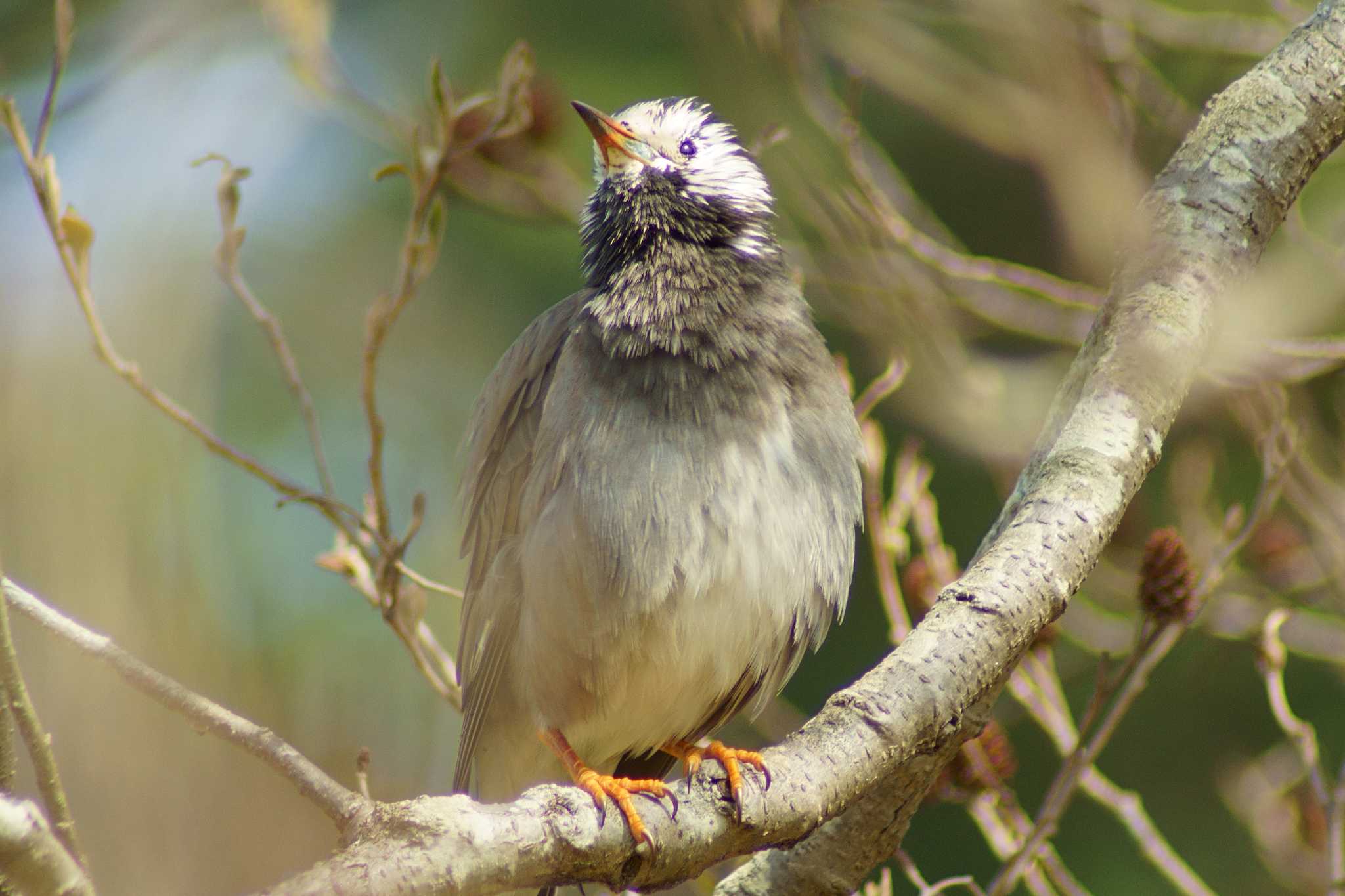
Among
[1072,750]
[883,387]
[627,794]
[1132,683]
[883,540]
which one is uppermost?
[883,387]

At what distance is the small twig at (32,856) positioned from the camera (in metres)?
1.56

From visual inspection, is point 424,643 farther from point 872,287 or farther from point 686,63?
point 686,63

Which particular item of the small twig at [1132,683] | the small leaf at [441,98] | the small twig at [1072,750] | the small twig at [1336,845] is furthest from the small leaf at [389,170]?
the small twig at [1336,845]

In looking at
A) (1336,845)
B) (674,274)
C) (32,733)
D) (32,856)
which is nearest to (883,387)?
(674,274)

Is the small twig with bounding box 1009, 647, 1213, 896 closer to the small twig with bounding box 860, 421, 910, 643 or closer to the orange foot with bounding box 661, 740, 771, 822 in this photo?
the small twig with bounding box 860, 421, 910, 643

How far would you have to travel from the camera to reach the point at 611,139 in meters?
3.72

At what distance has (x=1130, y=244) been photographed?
3113 mm

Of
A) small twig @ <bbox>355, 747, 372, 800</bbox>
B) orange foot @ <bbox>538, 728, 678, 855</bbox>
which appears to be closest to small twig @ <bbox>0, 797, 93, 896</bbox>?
small twig @ <bbox>355, 747, 372, 800</bbox>

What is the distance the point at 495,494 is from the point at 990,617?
5.37 feet

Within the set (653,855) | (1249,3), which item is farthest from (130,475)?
(1249,3)

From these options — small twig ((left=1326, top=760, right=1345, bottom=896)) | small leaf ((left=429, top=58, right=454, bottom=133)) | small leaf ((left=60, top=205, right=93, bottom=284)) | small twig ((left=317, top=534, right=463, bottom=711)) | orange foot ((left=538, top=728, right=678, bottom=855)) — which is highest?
small leaf ((left=429, top=58, right=454, bottom=133))

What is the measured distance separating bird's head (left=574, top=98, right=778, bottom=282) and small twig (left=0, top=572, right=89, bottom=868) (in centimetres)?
216

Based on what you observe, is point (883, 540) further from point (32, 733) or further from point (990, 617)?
point (32, 733)

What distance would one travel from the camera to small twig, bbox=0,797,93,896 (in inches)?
61.2
